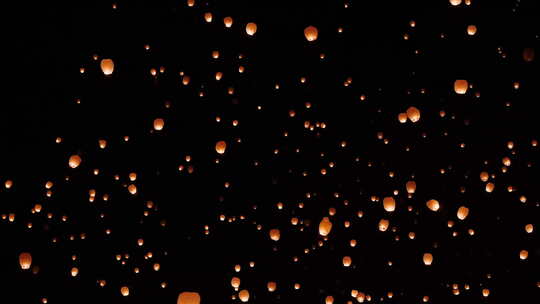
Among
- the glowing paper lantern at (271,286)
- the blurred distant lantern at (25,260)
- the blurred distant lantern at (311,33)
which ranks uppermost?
the blurred distant lantern at (311,33)

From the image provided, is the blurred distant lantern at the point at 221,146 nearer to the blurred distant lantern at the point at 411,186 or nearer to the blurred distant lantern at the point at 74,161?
the blurred distant lantern at the point at 74,161

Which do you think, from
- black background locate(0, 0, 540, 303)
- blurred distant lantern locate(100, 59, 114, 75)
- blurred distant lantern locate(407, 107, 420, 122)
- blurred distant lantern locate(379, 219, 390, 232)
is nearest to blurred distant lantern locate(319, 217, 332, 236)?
black background locate(0, 0, 540, 303)

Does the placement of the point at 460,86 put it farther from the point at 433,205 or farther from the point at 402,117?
the point at 433,205

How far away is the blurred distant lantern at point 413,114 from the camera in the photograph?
1.40 meters

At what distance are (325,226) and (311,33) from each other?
529mm

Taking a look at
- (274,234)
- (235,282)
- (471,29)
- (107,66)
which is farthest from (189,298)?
(471,29)

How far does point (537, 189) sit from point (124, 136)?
1.14 m

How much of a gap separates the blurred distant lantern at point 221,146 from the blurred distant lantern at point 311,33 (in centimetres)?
37

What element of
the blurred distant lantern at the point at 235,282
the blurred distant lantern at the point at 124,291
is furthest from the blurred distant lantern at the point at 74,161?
the blurred distant lantern at the point at 235,282

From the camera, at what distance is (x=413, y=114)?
1.40m

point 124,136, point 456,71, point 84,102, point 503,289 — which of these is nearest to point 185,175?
point 124,136

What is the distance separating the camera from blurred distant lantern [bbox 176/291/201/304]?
1.38m

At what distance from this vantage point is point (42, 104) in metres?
1.41

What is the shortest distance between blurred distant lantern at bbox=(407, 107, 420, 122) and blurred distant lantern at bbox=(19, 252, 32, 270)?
1.10 m
